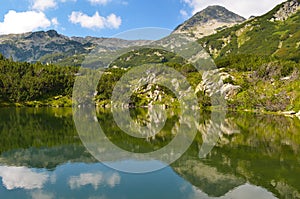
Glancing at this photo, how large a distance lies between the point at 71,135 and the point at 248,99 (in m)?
76.1

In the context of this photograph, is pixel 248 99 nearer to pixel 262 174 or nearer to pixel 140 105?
pixel 140 105

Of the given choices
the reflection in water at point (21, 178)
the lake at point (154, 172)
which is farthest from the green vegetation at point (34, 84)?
the reflection in water at point (21, 178)

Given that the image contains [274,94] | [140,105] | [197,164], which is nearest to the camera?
[197,164]

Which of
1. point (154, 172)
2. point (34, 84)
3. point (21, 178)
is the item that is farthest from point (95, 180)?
point (34, 84)

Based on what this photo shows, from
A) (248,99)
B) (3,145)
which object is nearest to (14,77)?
(248,99)

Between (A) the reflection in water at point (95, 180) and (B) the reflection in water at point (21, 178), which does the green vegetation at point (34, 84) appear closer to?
(B) the reflection in water at point (21, 178)

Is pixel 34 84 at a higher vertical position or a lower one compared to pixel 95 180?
higher

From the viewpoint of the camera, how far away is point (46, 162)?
1110 inches

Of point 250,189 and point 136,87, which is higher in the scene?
point 136,87

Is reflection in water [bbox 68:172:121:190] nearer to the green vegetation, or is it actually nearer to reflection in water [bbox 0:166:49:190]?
reflection in water [bbox 0:166:49:190]

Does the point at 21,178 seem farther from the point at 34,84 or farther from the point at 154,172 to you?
the point at 34,84

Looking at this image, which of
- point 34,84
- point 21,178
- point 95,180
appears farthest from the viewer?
point 34,84

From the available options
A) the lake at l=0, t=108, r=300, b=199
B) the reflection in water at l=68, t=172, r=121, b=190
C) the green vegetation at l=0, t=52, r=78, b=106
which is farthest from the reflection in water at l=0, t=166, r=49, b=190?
the green vegetation at l=0, t=52, r=78, b=106

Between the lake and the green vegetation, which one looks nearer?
the lake
